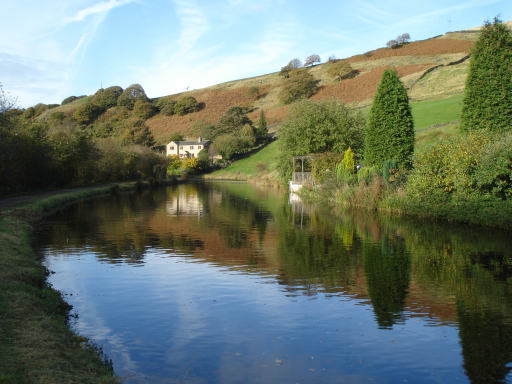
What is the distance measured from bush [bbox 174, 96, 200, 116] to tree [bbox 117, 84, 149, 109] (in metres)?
13.3

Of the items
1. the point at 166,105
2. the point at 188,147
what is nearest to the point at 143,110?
the point at 166,105

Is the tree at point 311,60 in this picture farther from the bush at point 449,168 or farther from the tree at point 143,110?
the bush at point 449,168

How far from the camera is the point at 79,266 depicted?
12836 millimetres

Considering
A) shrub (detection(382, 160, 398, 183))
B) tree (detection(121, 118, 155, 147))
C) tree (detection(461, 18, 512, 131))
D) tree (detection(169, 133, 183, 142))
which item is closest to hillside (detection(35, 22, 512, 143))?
tree (detection(169, 133, 183, 142))

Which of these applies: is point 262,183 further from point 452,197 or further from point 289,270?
point 289,270

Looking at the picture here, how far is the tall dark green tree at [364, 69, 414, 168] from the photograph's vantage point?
26906 mm

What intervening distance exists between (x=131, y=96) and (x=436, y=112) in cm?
8896

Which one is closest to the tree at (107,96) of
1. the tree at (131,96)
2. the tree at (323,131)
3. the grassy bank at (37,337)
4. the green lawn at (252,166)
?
the tree at (131,96)

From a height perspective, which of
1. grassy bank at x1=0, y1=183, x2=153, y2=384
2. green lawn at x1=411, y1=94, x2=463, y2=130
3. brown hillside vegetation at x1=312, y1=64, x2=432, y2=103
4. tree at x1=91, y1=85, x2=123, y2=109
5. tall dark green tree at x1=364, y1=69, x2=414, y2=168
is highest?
tree at x1=91, y1=85, x2=123, y2=109

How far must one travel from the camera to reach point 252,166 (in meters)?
74.0

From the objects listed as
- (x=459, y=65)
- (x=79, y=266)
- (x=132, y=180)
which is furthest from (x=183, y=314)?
(x=459, y=65)

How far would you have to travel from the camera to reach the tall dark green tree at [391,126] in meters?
26.9

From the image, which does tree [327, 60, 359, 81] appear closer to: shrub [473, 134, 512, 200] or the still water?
shrub [473, 134, 512, 200]

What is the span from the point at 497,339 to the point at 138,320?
6.18 meters
